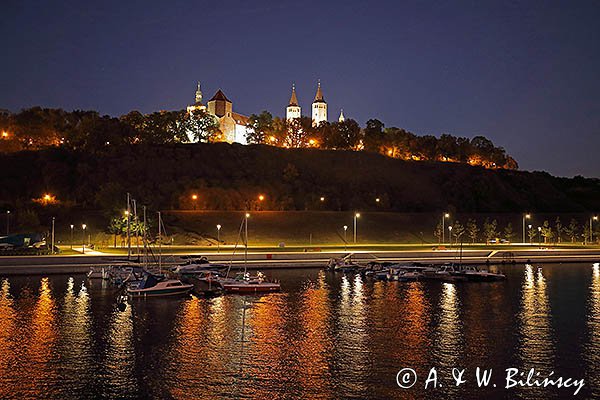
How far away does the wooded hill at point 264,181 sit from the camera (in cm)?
11294

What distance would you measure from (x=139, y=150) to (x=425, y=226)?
65.2 meters

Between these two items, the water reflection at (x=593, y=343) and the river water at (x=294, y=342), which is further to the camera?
the water reflection at (x=593, y=343)

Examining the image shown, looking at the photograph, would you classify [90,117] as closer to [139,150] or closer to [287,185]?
[139,150]

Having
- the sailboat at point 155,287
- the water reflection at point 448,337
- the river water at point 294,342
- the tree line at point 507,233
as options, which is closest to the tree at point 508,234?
the tree line at point 507,233

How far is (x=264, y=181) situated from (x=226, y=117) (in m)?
51.1

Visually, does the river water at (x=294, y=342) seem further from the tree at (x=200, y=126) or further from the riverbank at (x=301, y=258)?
the tree at (x=200, y=126)

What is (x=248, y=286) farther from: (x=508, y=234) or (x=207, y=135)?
(x=207, y=135)

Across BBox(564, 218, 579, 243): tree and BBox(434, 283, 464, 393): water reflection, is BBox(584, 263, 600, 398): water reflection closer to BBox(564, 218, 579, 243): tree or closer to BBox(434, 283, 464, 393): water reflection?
BBox(434, 283, 464, 393): water reflection

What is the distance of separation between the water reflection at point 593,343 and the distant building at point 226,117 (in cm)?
12814

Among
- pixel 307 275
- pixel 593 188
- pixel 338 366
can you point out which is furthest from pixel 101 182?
pixel 593 188

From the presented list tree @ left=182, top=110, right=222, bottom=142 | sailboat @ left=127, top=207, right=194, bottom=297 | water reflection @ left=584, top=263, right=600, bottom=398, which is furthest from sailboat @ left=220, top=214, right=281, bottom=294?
tree @ left=182, top=110, right=222, bottom=142

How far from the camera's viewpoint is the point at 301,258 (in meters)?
68.8

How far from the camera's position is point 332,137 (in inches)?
6220

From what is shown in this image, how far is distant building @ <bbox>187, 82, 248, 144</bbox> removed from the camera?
Answer: 170 m
